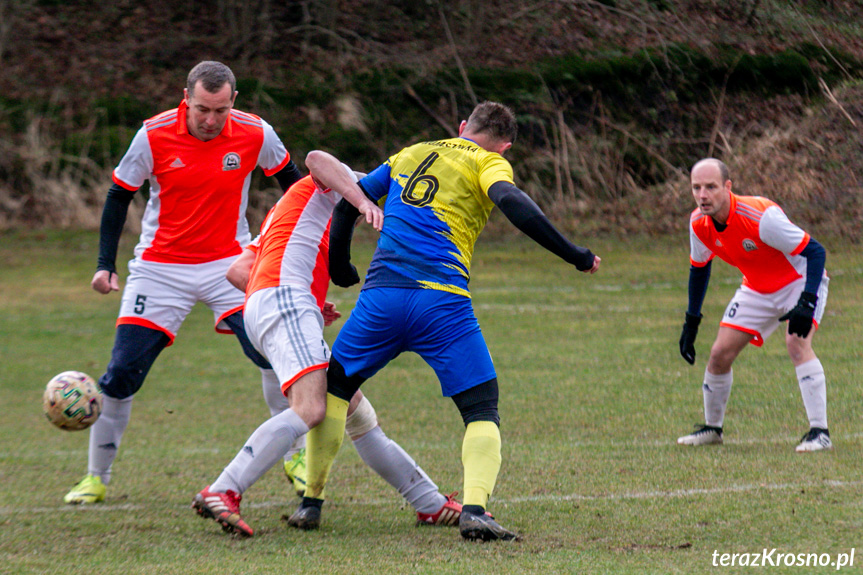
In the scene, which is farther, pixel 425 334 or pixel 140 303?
pixel 140 303

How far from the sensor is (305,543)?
15.1 feet

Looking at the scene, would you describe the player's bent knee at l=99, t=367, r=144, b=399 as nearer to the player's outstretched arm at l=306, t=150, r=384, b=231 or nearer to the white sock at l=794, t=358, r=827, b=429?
the player's outstretched arm at l=306, t=150, r=384, b=231

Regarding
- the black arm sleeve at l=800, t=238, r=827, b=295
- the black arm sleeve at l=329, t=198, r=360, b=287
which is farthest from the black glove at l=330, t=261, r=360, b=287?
the black arm sleeve at l=800, t=238, r=827, b=295

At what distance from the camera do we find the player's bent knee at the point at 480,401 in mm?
4707

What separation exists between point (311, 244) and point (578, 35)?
18187mm

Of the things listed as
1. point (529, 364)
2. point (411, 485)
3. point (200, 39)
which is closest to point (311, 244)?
point (411, 485)

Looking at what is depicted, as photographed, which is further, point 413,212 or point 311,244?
point 311,244

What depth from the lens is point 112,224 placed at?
5820mm

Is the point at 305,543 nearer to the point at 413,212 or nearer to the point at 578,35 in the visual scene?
the point at 413,212

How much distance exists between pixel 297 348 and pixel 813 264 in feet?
10.7

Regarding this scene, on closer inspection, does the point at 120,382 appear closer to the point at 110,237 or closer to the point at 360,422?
the point at 110,237

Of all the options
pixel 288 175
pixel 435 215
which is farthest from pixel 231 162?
pixel 435 215

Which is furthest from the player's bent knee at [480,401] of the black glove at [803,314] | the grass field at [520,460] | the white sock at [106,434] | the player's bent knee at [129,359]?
the black glove at [803,314]

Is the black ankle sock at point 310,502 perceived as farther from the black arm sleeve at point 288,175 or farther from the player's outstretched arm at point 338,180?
the black arm sleeve at point 288,175
